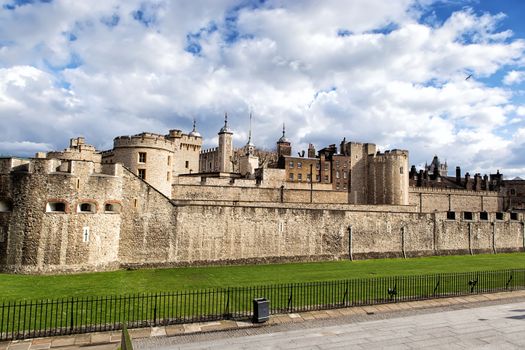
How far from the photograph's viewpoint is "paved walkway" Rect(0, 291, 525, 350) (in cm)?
1447

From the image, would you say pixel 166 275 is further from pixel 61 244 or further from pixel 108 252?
pixel 61 244

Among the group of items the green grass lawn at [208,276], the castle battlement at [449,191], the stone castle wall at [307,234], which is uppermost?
the castle battlement at [449,191]

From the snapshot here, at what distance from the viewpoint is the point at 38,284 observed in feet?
73.7

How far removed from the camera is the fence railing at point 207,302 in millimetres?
15578

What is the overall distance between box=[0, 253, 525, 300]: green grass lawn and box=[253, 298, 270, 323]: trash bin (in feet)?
21.7

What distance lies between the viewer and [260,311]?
16.9 metres

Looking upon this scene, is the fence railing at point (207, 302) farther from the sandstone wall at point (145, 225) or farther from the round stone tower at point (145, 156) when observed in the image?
the round stone tower at point (145, 156)

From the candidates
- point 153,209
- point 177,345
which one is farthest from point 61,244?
point 177,345

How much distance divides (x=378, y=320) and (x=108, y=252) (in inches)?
696

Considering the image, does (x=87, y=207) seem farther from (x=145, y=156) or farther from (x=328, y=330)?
(x=328, y=330)

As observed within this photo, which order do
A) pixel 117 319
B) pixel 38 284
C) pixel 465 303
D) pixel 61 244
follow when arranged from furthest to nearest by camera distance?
pixel 61 244, pixel 38 284, pixel 465 303, pixel 117 319

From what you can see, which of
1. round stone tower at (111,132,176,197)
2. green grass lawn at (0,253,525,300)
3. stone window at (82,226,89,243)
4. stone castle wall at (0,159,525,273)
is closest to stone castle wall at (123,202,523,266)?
stone castle wall at (0,159,525,273)

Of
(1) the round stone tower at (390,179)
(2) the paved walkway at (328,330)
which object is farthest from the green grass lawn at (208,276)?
(1) the round stone tower at (390,179)

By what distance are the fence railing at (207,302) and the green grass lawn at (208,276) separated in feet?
5.97
